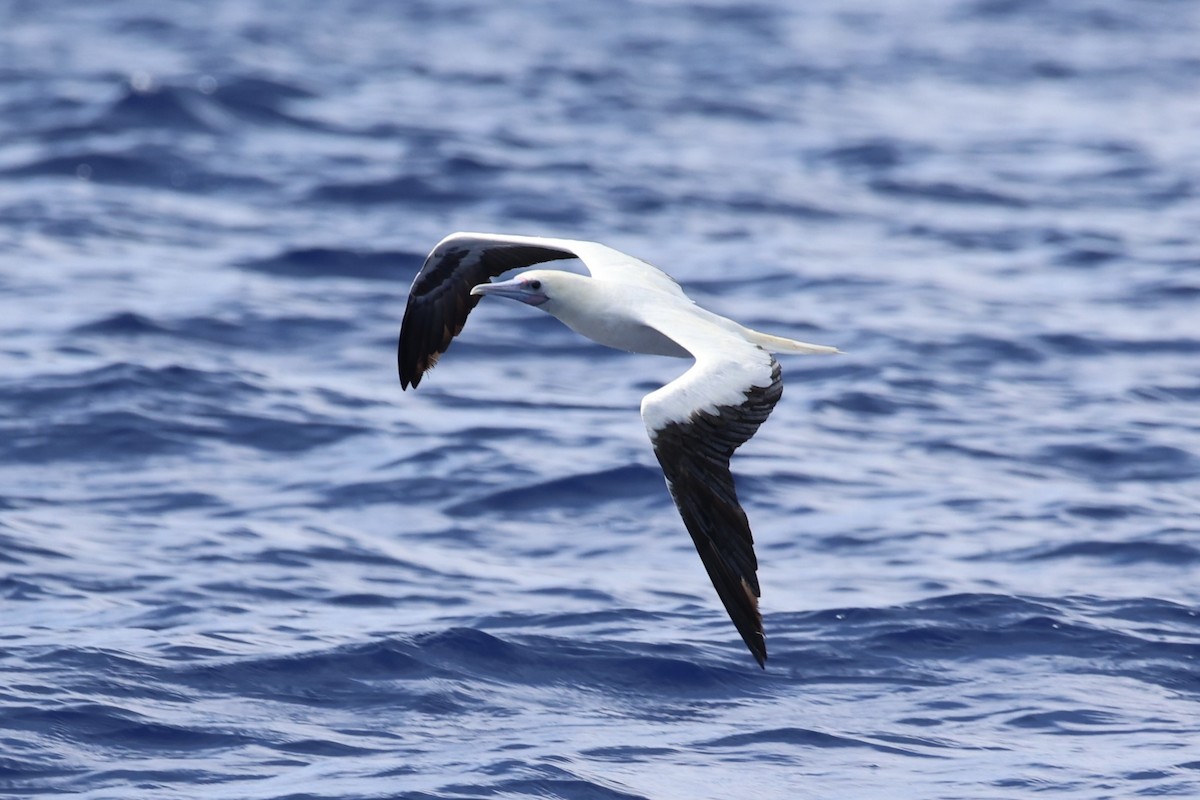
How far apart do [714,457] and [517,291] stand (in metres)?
1.68

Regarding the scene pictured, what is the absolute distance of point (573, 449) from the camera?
1217 centimetres

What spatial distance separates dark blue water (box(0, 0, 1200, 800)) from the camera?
8.18 m

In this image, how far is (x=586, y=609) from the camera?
965 centimetres

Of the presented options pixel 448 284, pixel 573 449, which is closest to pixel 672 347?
pixel 448 284

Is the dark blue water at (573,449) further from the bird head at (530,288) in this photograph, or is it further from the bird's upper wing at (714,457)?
the bird head at (530,288)

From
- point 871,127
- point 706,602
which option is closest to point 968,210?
point 871,127

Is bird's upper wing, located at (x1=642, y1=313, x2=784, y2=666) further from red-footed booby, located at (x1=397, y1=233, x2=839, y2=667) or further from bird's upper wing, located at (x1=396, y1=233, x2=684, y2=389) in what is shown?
bird's upper wing, located at (x1=396, y1=233, x2=684, y2=389)

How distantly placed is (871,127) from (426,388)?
1073 cm

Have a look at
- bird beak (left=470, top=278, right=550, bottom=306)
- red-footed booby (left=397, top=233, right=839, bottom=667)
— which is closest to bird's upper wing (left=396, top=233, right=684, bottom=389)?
red-footed booby (left=397, top=233, right=839, bottom=667)

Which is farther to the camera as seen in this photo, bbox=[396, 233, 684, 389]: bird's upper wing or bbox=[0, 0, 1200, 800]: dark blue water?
bbox=[396, 233, 684, 389]: bird's upper wing

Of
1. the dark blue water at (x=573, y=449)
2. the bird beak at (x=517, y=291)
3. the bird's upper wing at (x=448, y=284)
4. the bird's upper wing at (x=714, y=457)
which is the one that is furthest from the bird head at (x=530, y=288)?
the dark blue water at (x=573, y=449)

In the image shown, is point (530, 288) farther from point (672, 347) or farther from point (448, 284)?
point (448, 284)

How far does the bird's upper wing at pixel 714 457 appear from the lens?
7.21 meters

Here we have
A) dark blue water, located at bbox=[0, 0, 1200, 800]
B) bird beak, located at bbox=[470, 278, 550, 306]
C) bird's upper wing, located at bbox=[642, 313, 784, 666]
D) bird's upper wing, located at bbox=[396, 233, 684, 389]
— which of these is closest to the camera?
bird's upper wing, located at bbox=[642, 313, 784, 666]
